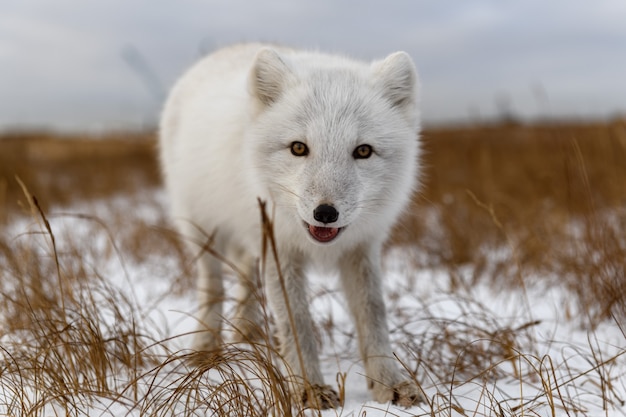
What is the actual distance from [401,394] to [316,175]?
3.25 feet

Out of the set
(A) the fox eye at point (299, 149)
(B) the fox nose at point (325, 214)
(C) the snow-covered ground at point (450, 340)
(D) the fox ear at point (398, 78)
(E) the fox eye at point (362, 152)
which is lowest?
(C) the snow-covered ground at point (450, 340)

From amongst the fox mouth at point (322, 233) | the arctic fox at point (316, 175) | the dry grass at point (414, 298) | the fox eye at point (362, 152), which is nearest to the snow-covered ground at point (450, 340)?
the dry grass at point (414, 298)

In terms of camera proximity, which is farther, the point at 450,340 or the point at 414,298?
the point at 414,298

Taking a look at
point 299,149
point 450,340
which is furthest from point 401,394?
point 299,149

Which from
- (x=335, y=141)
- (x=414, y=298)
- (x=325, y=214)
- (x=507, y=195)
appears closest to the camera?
(x=325, y=214)

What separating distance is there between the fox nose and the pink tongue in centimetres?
14

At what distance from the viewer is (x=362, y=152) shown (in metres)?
2.32

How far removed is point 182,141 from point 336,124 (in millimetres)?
1384

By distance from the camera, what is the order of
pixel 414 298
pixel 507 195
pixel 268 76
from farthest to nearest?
pixel 507 195 → pixel 414 298 → pixel 268 76

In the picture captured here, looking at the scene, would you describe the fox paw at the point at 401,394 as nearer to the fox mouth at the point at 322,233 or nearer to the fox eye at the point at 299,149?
the fox mouth at the point at 322,233

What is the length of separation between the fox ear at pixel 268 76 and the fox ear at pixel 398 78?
0.42m

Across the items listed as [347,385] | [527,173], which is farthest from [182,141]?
[527,173]

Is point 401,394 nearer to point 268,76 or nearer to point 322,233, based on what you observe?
point 322,233

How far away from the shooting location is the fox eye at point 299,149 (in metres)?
2.28
